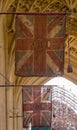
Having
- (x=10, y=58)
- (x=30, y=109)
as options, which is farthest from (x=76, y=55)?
(x=30, y=109)

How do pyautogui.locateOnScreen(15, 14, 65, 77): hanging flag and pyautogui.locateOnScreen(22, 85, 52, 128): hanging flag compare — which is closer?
pyautogui.locateOnScreen(15, 14, 65, 77): hanging flag

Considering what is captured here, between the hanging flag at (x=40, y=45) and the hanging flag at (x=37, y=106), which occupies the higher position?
the hanging flag at (x=40, y=45)

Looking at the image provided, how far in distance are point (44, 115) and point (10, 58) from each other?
7380mm

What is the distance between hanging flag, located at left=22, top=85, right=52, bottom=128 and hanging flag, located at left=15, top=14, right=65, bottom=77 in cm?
717

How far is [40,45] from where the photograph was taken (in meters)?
13.5

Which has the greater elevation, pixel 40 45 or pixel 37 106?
pixel 40 45

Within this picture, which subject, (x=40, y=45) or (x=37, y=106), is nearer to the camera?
(x=40, y=45)

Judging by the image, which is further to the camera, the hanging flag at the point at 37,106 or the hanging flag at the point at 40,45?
the hanging flag at the point at 37,106

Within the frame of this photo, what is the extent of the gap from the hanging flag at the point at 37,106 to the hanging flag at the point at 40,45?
7.17 m

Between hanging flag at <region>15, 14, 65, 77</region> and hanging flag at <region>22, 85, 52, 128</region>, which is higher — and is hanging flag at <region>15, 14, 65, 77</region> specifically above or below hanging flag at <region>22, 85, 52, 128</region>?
above

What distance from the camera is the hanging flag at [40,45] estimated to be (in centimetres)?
1327

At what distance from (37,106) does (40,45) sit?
311 inches

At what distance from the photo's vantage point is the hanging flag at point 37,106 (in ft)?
67.8

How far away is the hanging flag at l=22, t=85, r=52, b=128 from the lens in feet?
67.8
